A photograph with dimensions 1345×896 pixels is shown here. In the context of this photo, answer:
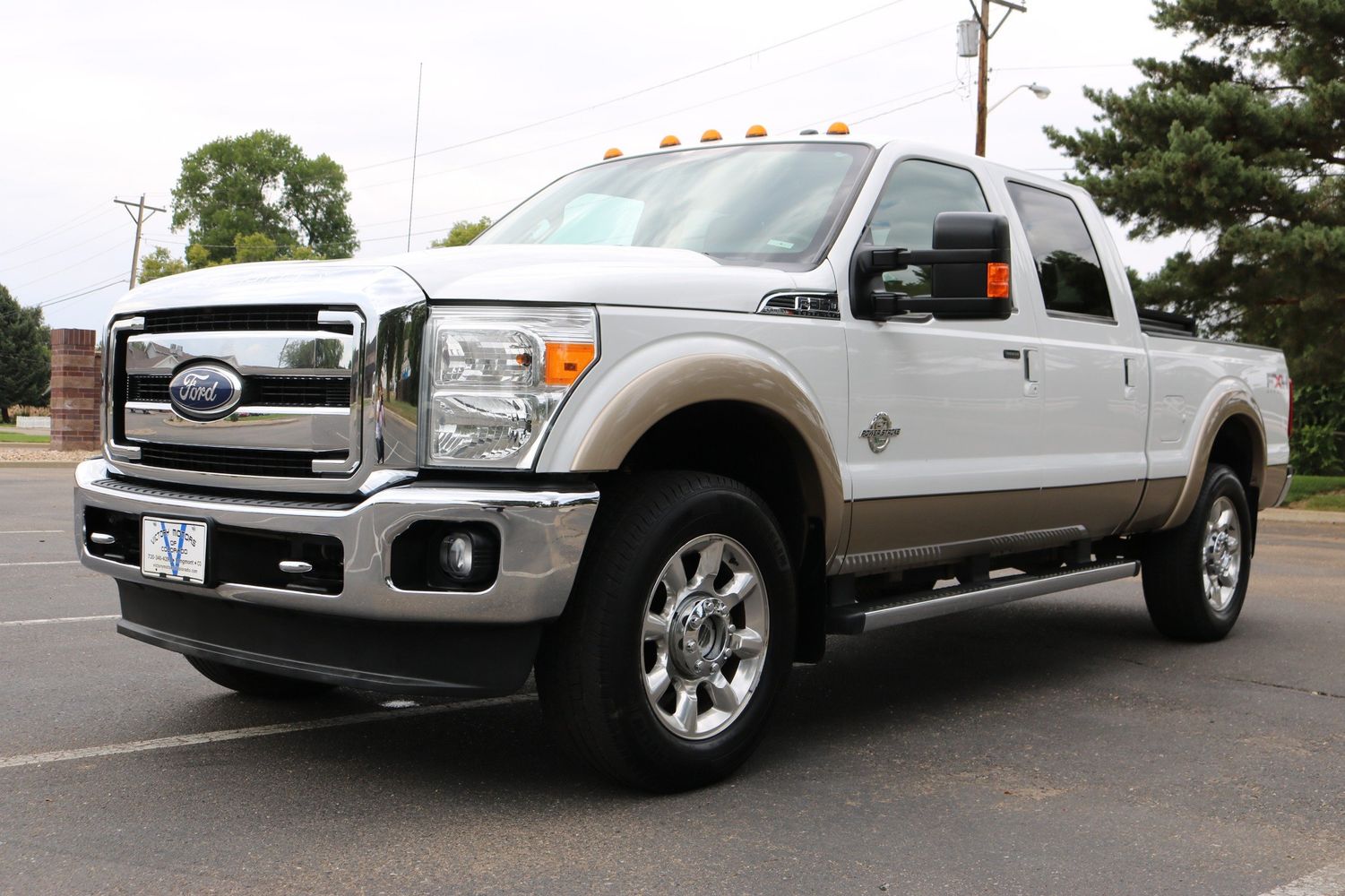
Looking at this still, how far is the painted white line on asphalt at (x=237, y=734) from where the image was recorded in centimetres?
407

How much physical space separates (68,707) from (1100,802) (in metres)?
3.41

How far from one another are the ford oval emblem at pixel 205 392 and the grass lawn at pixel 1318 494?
59.4 feet

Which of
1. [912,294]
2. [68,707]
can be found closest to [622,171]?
[912,294]

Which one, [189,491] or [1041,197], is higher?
[1041,197]

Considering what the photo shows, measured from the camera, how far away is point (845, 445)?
4316 millimetres

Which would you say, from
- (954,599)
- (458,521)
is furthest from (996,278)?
(458,521)

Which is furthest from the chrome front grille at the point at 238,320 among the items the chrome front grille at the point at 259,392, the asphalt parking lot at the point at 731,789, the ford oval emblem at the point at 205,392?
the asphalt parking lot at the point at 731,789

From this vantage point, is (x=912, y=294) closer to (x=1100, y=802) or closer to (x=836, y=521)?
(x=836, y=521)

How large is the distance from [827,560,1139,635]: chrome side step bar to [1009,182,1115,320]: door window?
1086 millimetres

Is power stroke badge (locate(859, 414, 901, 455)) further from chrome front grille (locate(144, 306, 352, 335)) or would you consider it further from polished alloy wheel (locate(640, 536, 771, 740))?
chrome front grille (locate(144, 306, 352, 335))

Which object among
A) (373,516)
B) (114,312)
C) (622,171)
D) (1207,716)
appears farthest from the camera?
(622,171)

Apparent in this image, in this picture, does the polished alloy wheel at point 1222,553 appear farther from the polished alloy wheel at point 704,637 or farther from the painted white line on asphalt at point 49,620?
the painted white line on asphalt at point 49,620

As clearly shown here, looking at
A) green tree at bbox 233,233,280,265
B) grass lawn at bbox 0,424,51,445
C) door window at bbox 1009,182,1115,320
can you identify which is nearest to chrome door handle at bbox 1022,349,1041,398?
door window at bbox 1009,182,1115,320

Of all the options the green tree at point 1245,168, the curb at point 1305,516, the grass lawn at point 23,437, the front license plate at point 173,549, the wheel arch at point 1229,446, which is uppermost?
the green tree at point 1245,168
